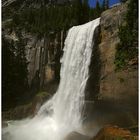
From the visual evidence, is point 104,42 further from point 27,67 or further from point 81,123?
point 27,67

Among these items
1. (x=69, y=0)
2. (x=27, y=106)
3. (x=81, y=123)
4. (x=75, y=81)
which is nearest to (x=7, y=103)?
(x=27, y=106)

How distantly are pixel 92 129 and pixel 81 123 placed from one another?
78.5 inches

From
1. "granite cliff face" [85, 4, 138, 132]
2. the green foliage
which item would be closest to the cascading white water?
"granite cliff face" [85, 4, 138, 132]

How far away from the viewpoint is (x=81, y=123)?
108 ft

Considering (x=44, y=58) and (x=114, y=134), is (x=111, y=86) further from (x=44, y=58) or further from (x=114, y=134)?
(x=44, y=58)

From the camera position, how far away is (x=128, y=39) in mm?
30828

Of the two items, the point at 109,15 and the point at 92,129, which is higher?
the point at 109,15

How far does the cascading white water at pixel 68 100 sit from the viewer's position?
32.8m

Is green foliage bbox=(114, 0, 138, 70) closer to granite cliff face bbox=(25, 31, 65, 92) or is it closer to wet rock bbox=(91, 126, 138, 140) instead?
wet rock bbox=(91, 126, 138, 140)

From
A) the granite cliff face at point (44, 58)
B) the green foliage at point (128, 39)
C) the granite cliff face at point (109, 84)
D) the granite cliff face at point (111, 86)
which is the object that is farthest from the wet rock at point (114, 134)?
the granite cliff face at point (44, 58)

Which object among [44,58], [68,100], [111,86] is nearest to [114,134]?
[111,86]

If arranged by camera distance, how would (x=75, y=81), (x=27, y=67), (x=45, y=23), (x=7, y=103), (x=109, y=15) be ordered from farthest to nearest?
(x=45, y=23) → (x=27, y=67) → (x=7, y=103) → (x=75, y=81) → (x=109, y=15)

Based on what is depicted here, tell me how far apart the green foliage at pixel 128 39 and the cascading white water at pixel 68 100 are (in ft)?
16.2

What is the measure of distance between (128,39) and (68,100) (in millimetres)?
9633
